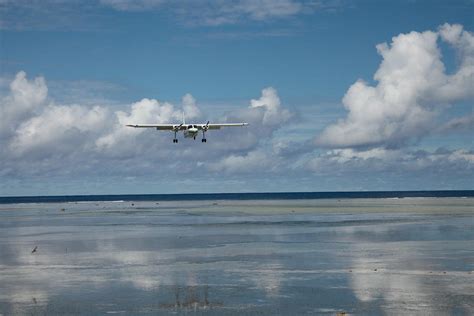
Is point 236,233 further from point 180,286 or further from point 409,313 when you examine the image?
→ point 409,313

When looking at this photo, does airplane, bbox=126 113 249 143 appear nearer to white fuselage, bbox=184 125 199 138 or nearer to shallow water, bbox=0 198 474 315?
white fuselage, bbox=184 125 199 138

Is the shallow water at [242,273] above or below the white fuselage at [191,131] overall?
below

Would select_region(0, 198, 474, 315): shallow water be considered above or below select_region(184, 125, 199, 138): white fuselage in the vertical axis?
below

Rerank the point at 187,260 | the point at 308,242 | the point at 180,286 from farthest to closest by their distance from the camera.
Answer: the point at 308,242, the point at 187,260, the point at 180,286

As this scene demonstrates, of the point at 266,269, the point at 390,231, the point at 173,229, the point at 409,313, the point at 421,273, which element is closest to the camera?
the point at 409,313

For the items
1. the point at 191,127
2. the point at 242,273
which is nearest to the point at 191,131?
the point at 191,127

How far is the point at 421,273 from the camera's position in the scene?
104 feet

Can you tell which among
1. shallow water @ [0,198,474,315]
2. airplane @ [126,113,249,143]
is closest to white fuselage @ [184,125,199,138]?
airplane @ [126,113,249,143]

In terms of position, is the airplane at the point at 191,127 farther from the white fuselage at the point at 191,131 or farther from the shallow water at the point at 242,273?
the shallow water at the point at 242,273

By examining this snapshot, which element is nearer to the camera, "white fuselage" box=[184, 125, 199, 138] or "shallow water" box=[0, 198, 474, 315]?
"shallow water" box=[0, 198, 474, 315]

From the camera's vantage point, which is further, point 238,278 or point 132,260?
point 132,260

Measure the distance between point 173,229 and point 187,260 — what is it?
81.3 ft

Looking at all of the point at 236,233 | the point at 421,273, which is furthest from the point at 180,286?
the point at 236,233

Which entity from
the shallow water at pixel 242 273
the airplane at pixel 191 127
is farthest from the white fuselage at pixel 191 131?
the shallow water at pixel 242 273
